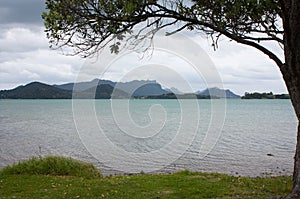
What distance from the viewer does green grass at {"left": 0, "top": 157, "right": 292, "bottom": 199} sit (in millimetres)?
10484

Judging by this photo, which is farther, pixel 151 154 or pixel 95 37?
pixel 151 154

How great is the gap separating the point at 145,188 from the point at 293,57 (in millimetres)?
6247

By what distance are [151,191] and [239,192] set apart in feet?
9.10

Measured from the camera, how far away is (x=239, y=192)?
420 inches

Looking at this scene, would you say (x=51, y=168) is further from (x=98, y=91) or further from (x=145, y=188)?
(x=98, y=91)

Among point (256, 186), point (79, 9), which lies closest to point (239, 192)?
point (256, 186)

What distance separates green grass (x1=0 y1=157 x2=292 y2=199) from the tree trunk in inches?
64.5

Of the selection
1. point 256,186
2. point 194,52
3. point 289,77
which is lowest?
point 256,186

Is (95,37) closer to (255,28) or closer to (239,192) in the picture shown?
(255,28)

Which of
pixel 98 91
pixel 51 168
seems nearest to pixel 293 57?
→ pixel 51 168

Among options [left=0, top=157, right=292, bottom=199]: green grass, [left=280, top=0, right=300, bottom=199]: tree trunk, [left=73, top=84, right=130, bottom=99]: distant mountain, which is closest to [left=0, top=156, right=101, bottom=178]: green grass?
[left=0, top=157, right=292, bottom=199]: green grass

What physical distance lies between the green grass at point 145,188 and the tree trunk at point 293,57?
64.5 inches

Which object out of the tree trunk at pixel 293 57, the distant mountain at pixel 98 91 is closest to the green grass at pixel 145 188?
the tree trunk at pixel 293 57

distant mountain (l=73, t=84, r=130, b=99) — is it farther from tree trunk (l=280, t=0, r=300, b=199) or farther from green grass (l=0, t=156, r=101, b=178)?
tree trunk (l=280, t=0, r=300, b=199)
